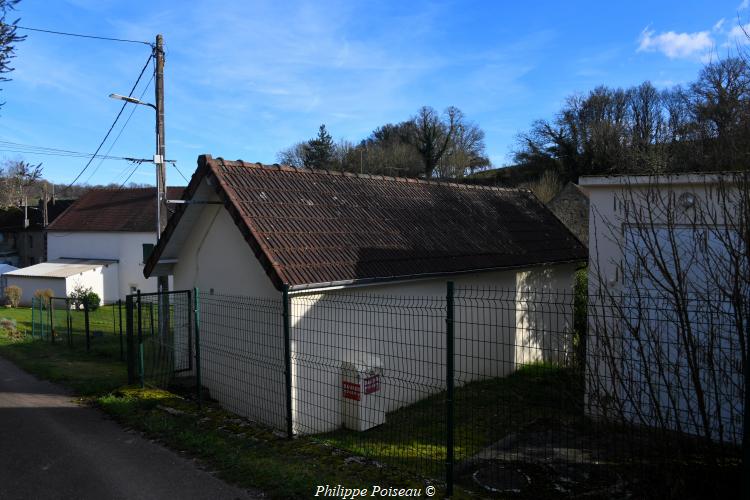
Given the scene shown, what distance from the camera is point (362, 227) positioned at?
33.4 feet

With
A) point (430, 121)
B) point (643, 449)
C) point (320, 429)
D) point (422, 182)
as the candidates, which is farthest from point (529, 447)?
point (430, 121)

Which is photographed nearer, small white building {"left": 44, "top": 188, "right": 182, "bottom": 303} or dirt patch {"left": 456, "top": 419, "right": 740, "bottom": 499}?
dirt patch {"left": 456, "top": 419, "right": 740, "bottom": 499}

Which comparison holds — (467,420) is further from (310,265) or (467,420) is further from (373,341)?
(310,265)

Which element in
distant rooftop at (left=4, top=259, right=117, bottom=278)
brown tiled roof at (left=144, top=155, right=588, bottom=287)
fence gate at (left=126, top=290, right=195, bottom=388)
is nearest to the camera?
brown tiled roof at (left=144, top=155, right=588, bottom=287)

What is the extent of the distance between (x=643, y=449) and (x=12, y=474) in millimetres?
5961

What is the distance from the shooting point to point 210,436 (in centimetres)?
632

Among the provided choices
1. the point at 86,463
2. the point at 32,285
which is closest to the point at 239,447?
the point at 86,463

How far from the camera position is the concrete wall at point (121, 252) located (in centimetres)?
3541

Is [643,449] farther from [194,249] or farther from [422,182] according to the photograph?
[422,182]

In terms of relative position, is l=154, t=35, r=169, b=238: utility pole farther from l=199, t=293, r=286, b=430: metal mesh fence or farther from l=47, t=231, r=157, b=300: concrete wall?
l=47, t=231, r=157, b=300: concrete wall

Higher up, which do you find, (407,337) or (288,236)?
(288,236)

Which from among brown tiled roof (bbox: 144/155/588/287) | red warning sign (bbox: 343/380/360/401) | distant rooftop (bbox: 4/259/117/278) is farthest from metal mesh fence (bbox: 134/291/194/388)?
distant rooftop (bbox: 4/259/117/278)

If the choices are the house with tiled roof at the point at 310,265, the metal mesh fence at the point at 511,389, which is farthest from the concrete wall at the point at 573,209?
the metal mesh fence at the point at 511,389

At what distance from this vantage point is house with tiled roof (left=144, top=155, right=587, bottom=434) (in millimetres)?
8102
